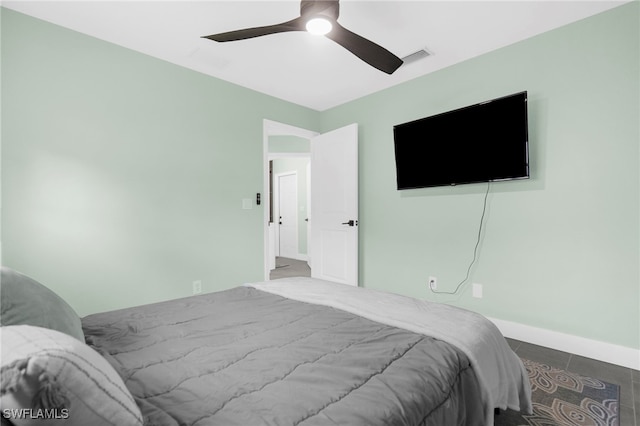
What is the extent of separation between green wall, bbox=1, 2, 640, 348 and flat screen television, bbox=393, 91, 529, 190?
7.3 inches

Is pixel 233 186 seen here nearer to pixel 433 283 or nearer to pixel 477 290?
pixel 433 283

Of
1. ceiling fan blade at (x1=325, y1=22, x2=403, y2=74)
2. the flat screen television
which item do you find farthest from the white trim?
ceiling fan blade at (x1=325, y1=22, x2=403, y2=74)

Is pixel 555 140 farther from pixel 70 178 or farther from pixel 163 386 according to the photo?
pixel 70 178

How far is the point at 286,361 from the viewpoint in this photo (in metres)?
1.04

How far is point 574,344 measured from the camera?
2.40 metres

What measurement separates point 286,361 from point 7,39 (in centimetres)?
302

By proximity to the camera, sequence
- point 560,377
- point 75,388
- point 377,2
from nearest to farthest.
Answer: point 75,388 → point 560,377 → point 377,2

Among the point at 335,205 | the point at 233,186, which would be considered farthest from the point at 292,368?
the point at 335,205

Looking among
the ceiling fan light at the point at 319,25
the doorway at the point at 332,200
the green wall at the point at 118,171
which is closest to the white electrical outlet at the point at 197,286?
the green wall at the point at 118,171

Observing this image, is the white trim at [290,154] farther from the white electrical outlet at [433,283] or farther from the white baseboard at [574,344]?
the white baseboard at [574,344]

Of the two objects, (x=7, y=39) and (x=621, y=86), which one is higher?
(x=7, y=39)

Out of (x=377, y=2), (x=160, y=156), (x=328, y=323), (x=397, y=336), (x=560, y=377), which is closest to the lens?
(x=397, y=336)

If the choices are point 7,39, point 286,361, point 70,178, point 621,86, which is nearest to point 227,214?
point 70,178

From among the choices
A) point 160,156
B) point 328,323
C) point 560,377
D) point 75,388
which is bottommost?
point 560,377
